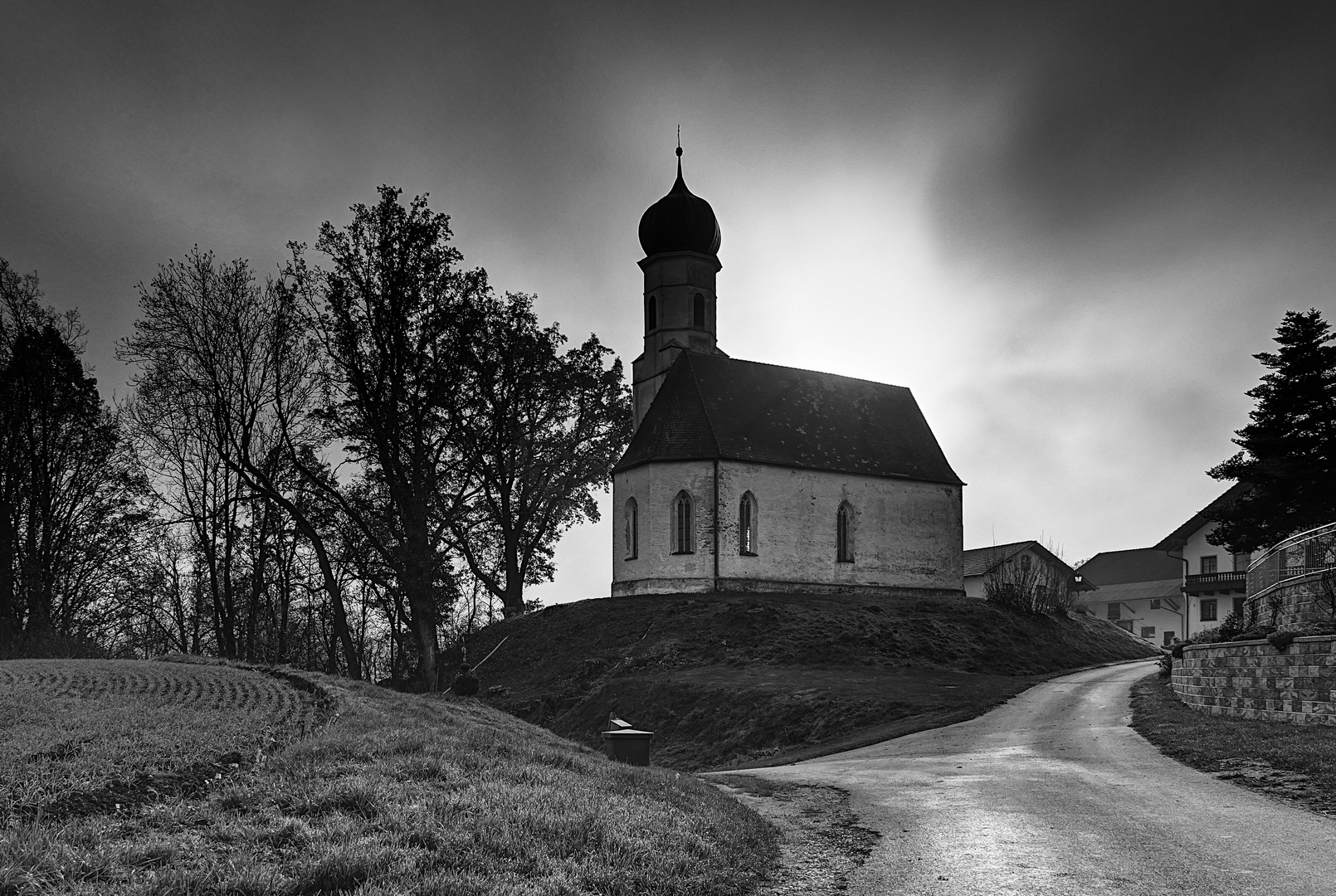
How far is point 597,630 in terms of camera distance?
37125mm

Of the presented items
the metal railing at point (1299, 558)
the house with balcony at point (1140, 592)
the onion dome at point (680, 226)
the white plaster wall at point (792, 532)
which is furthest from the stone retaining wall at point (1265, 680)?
the house with balcony at point (1140, 592)

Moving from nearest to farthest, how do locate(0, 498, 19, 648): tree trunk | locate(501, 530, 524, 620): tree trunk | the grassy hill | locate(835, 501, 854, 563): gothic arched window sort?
the grassy hill, locate(0, 498, 19, 648): tree trunk, locate(501, 530, 524, 620): tree trunk, locate(835, 501, 854, 563): gothic arched window

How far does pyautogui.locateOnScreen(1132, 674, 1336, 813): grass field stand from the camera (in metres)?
12.8

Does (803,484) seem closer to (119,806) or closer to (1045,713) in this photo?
(1045,713)

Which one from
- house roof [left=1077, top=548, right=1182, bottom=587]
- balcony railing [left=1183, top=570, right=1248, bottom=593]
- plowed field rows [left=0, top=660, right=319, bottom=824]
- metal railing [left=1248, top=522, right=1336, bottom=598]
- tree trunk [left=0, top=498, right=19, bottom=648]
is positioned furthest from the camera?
house roof [left=1077, top=548, right=1182, bottom=587]

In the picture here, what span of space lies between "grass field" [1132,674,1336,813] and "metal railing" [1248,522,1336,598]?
3.08 m

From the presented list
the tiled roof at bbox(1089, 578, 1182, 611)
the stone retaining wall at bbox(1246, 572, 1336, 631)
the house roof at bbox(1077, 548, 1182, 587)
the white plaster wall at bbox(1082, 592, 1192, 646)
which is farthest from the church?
the house roof at bbox(1077, 548, 1182, 587)

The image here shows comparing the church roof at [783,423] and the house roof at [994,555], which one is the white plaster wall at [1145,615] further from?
the church roof at [783,423]

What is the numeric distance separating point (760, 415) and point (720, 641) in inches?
→ 512

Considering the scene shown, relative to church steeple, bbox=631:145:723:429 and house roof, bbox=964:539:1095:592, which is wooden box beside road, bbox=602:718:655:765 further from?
house roof, bbox=964:539:1095:592

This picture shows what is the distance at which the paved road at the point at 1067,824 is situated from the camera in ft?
27.5

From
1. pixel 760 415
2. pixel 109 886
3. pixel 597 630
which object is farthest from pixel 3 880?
A: pixel 760 415

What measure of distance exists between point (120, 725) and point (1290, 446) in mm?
34147

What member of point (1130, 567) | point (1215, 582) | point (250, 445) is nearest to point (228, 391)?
point (250, 445)
